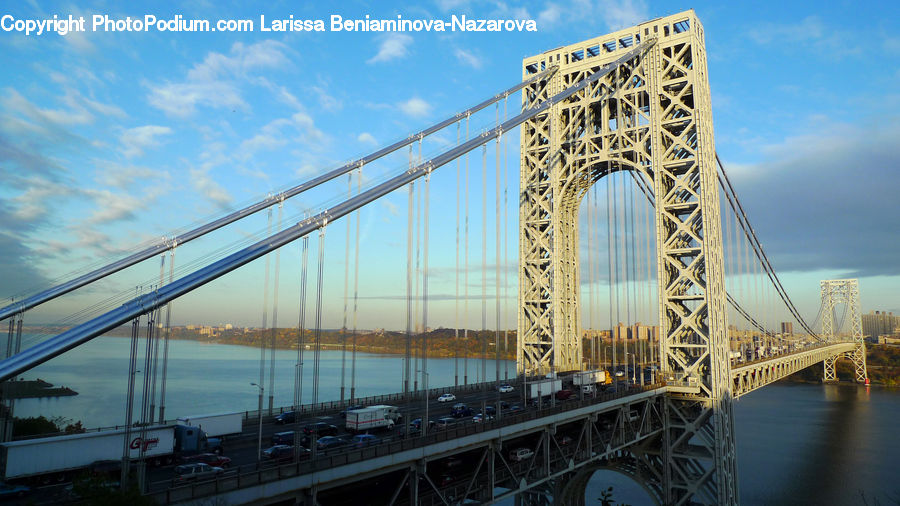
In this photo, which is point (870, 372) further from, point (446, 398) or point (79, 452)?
point (79, 452)

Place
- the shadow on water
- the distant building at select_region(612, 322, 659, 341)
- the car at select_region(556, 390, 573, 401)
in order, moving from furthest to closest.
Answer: the shadow on water < the distant building at select_region(612, 322, 659, 341) < the car at select_region(556, 390, 573, 401)

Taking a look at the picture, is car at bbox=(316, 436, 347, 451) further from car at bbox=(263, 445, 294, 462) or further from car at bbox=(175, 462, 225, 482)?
car at bbox=(175, 462, 225, 482)

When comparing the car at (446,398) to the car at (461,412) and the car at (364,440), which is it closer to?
the car at (461,412)

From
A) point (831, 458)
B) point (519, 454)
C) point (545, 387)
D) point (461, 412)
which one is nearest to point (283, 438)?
point (461, 412)

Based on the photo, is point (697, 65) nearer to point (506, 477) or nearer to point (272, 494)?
point (506, 477)

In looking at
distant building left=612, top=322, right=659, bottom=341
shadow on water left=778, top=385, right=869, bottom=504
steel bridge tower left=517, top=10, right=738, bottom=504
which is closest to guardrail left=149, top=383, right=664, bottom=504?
steel bridge tower left=517, top=10, right=738, bottom=504
